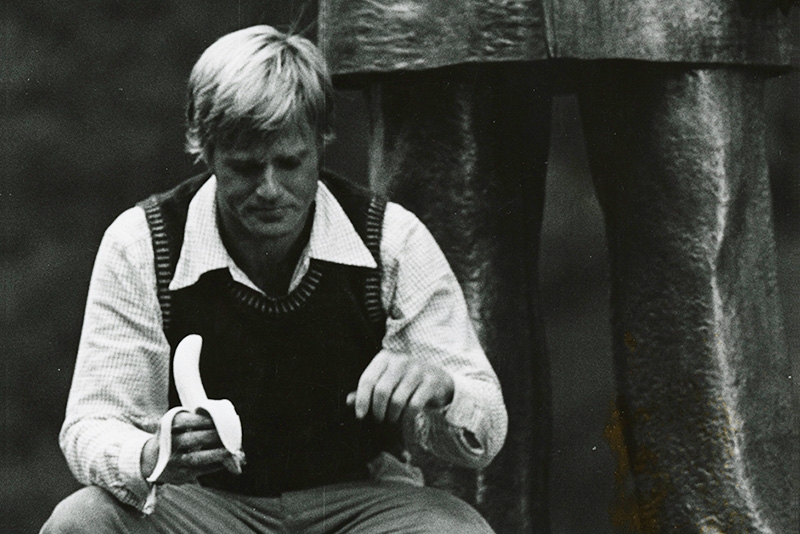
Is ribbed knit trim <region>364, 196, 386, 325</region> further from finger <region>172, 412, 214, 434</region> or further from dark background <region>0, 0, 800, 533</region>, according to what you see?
dark background <region>0, 0, 800, 533</region>

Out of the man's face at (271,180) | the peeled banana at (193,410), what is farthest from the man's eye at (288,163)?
the peeled banana at (193,410)

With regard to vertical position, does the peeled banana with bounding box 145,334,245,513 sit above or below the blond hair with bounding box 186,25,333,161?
below

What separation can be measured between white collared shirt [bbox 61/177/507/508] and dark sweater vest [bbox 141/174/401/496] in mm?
16

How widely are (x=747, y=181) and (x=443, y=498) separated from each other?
599 mm

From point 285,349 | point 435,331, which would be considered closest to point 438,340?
point 435,331

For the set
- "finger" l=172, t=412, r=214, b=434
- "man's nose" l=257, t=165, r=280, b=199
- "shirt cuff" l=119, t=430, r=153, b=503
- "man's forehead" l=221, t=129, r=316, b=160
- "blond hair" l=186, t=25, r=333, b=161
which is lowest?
"shirt cuff" l=119, t=430, r=153, b=503

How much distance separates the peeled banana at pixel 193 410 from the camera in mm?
1889

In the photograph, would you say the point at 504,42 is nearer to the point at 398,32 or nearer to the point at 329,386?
the point at 398,32

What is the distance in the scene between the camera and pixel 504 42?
228cm

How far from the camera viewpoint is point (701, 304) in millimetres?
2266

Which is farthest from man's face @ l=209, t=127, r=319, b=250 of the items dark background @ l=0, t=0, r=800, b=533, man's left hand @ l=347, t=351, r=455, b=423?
dark background @ l=0, t=0, r=800, b=533

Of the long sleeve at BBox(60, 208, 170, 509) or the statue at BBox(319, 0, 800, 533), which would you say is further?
the statue at BBox(319, 0, 800, 533)

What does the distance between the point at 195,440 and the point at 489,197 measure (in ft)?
2.17

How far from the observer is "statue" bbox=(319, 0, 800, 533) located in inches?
88.8
